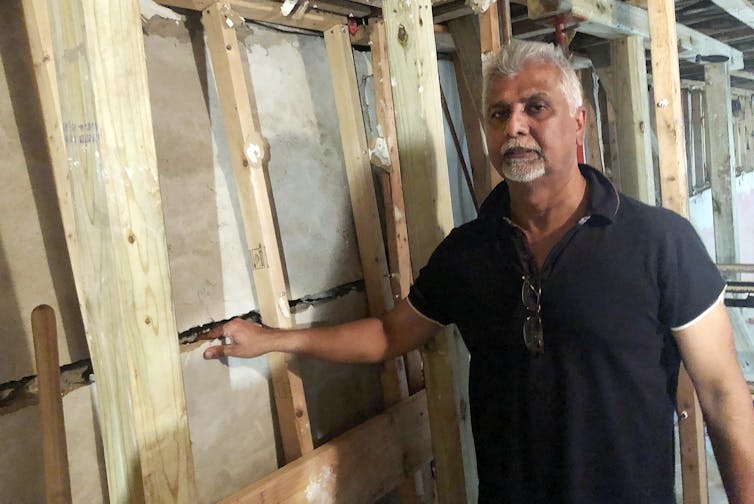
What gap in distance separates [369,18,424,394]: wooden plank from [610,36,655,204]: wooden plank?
1.14m

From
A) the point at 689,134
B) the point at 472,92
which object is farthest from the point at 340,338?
the point at 689,134

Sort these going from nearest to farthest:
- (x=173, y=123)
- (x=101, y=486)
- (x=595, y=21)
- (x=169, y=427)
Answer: (x=169, y=427), (x=101, y=486), (x=173, y=123), (x=595, y=21)

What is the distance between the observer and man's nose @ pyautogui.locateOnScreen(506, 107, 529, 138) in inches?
44.0

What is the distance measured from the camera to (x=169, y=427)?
27.2 inches

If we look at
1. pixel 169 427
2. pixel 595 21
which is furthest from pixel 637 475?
pixel 595 21

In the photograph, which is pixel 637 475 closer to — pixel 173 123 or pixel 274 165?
pixel 274 165

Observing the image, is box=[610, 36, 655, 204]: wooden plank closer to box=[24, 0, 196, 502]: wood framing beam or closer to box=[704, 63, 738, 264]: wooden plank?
box=[704, 63, 738, 264]: wooden plank

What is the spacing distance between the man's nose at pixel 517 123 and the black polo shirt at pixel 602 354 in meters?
0.19

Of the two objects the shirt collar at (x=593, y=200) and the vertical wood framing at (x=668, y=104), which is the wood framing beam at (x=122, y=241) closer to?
the shirt collar at (x=593, y=200)

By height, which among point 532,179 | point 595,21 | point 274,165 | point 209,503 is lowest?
point 209,503

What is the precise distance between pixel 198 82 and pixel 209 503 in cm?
109

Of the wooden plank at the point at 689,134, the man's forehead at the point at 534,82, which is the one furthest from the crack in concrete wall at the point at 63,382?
the wooden plank at the point at 689,134

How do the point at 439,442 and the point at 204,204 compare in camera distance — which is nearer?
the point at 439,442

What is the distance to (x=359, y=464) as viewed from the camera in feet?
5.12
